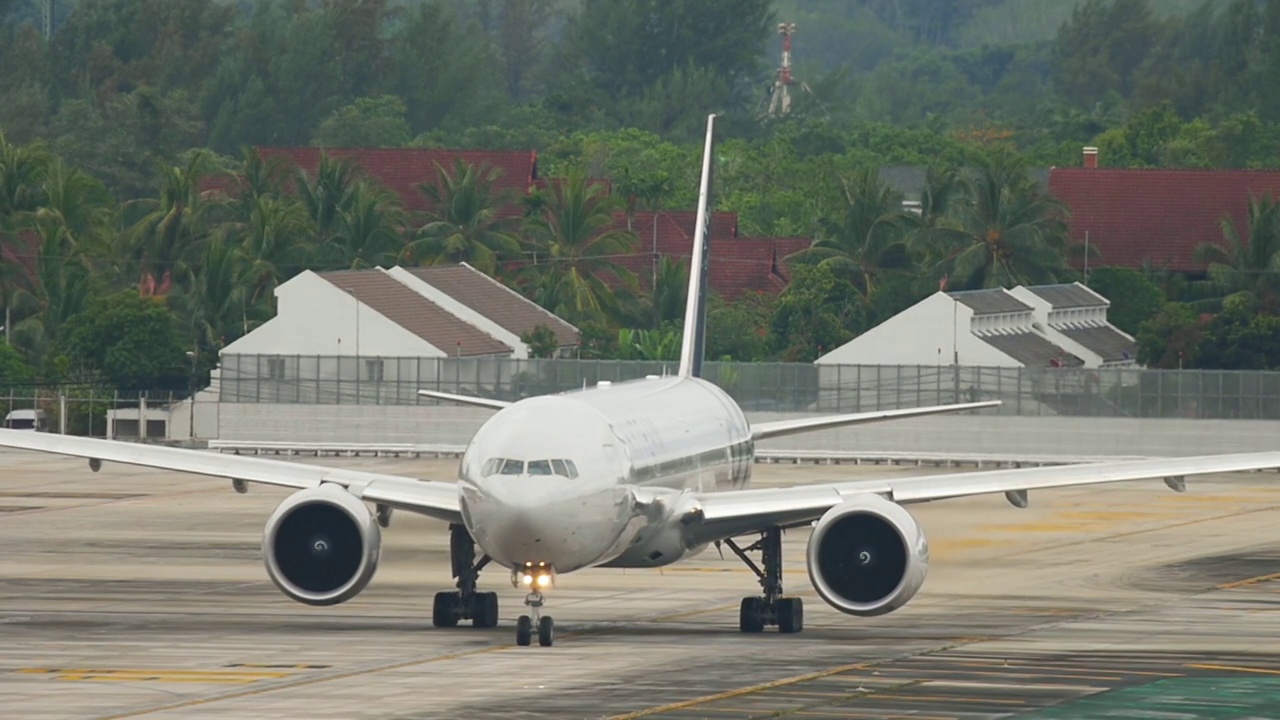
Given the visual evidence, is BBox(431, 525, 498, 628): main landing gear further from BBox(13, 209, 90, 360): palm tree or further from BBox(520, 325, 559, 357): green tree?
BBox(13, 209, 90, 360): palm tree

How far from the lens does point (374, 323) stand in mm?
91188

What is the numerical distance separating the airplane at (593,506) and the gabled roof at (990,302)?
5660cm

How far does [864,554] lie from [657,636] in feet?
11.5

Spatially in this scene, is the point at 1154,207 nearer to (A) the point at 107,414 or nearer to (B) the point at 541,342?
(B) the point at 541,342

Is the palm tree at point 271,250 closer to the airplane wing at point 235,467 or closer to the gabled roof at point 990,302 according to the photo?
the gabled roof at point 990,302

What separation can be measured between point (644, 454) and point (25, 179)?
80.8 m

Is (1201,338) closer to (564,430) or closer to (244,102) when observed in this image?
(564,430)

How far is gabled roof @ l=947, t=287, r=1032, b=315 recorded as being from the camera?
9469 cm

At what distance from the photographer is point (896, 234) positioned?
10681cm

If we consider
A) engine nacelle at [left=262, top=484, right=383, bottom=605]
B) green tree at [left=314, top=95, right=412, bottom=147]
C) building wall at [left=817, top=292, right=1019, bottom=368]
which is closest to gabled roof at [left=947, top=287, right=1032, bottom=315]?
building wall at [left=817, top=292, right=1019, bottom=368]

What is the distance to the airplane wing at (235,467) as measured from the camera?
117 ft

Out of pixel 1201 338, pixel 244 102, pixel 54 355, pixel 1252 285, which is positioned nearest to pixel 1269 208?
pixel 1252 285

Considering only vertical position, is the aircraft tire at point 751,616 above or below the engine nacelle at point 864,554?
Answer: below

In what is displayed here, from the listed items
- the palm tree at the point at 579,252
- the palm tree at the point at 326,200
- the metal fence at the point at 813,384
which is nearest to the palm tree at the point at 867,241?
the palm tree at the point at 579,252
